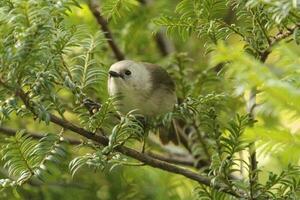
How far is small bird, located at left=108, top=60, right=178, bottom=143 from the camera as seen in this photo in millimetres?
1770

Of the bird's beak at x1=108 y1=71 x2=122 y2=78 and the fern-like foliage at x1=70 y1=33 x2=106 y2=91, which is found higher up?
the fern-like foliage at x1=70 y1=33 x2=106 y2=91

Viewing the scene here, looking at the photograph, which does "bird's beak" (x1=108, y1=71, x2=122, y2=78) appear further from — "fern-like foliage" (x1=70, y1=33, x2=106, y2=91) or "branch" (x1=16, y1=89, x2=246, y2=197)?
"branch" (x1=16, y1=89, x2=246, y2=197)

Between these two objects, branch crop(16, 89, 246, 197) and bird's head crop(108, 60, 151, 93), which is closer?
branch crop(16, 89, 246, 197)

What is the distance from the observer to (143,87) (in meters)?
1.92

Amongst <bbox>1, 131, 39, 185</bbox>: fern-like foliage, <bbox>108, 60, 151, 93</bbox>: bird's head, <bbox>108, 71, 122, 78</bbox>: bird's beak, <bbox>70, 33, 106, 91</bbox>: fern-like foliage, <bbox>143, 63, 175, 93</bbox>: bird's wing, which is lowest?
<bbox>143, 63, 175, 93</bbox>: bird's wing

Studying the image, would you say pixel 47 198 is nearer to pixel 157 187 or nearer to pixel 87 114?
pixel 157 187

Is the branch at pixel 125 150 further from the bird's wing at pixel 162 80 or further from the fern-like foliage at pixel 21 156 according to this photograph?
the bird's wing at pixel 162 80

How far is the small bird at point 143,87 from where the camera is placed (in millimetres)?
1770

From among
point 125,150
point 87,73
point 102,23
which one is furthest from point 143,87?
point 125,150

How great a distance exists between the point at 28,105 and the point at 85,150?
1.08m

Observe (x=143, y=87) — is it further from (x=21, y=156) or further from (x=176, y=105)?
(x=21, y=156)

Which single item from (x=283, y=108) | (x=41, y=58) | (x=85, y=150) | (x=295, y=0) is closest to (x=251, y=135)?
(x=283, y=108)

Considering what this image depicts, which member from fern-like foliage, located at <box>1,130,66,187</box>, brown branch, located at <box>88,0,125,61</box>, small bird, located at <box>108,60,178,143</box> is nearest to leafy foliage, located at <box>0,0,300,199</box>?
fern-like foliage, located at <box>1,130,66,187</box>

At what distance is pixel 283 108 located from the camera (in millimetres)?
717
